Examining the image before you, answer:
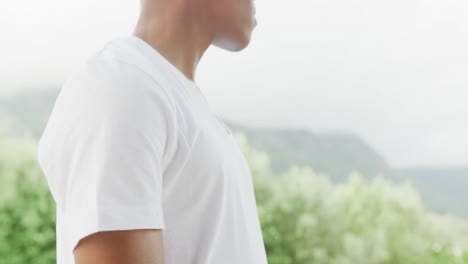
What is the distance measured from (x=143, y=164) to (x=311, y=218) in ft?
14.8

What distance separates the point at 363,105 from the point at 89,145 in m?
6.83

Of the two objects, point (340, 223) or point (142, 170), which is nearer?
point (142, 170)

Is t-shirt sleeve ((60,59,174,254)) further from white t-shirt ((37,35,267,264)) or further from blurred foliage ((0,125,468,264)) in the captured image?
blurred foliage ((0,125,468,264))

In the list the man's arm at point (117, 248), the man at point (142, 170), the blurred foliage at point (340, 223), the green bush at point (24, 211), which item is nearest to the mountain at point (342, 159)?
the blurred foliage at point (340, 223)

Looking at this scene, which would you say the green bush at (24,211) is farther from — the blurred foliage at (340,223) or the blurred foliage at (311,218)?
the blurred foliage at (340,223)

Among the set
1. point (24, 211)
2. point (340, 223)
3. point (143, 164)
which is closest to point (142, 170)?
point (143, 164)

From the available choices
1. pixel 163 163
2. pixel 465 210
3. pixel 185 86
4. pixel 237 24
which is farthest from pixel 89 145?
pixel 465 210

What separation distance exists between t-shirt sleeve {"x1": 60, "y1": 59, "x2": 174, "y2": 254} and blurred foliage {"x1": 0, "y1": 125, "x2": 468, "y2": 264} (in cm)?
392

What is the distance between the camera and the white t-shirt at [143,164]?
521mm

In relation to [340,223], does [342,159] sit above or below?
above

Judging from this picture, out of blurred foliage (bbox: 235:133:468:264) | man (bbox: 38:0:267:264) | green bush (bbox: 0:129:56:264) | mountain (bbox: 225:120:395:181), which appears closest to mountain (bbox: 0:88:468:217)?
mountain (bbox: 225:120:395:181)

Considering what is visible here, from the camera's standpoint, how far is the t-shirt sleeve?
52cm

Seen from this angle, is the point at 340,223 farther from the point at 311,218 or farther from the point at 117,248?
the point at 117,248

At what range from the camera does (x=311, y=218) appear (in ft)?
16.2
